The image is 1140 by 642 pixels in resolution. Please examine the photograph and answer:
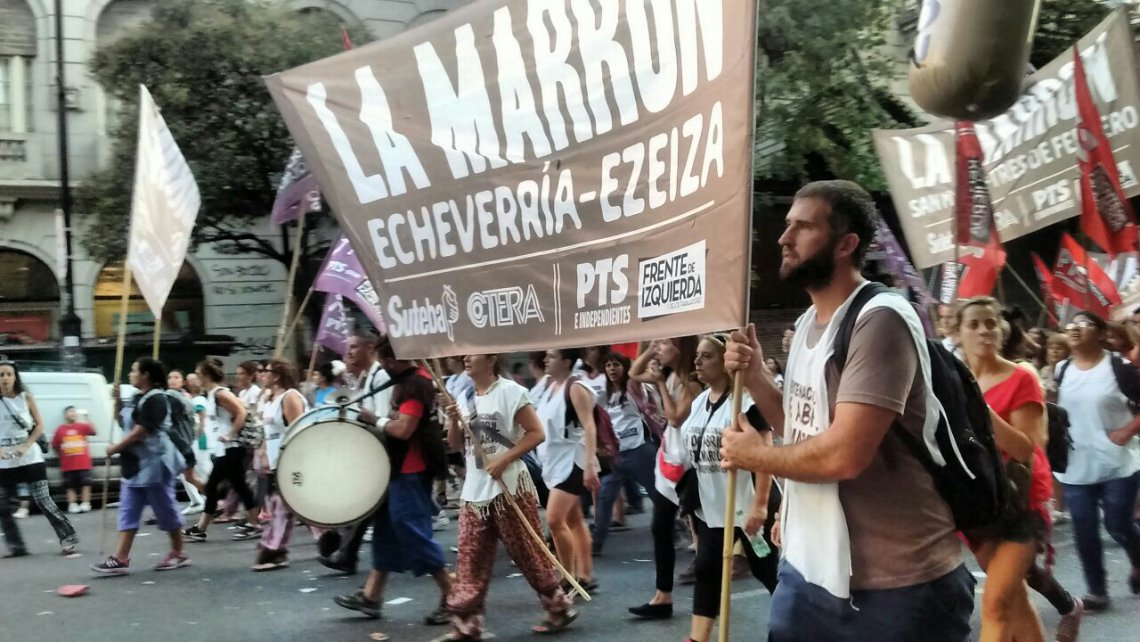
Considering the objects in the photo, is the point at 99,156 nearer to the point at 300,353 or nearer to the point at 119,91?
the point at 119,91

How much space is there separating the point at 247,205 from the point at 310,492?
15.4 meters

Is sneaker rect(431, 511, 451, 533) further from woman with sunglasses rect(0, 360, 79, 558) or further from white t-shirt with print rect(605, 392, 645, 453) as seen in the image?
woman with sunglasses rect(0, 360, 79, 558)

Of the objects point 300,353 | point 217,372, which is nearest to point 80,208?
point 300,353

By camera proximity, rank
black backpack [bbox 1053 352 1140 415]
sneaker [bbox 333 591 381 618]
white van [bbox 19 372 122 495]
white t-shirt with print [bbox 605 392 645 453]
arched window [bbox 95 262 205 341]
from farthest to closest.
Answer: arched window [bbox 95 262 205 341] → white van [bbox 19 372 122 495] → white t-shirt with print [bbox 605 392 645 453] → black backpack [bbox 1053 352 1140 415] → sneaker [bbox 333 591 381 618]

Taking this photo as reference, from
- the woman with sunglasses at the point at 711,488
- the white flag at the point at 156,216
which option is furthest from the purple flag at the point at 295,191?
the woman with sunglasses at the point at 711,488

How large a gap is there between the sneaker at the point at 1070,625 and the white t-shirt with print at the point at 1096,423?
4.29 ft

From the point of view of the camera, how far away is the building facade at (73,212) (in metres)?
22.1

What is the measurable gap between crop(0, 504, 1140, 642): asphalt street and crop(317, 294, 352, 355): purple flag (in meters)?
2.32

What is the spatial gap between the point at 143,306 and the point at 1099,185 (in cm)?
1954

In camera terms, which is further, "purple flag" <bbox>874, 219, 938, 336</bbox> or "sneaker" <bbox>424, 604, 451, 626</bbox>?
"purple flag" <bbox>874, 219, 938, 336</bbox>

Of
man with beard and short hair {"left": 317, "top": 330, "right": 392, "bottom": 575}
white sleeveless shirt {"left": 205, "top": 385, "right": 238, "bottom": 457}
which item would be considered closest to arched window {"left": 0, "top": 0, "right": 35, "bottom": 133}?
white sleeveless shirt {"left": 205, "top": 385, "right": 238, "bottom": 457}

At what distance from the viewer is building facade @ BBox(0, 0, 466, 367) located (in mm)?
22078

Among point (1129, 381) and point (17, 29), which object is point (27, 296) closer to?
point (17, 29)

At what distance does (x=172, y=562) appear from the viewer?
9.20m
